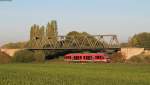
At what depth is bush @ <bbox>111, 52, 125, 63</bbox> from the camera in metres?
90.1

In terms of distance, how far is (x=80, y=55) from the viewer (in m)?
91.6

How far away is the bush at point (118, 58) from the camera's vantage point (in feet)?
296

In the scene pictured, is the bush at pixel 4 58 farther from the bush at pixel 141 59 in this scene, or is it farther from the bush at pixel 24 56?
the bush at pixel 141 59

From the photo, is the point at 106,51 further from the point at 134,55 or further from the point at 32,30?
the point at 32,30

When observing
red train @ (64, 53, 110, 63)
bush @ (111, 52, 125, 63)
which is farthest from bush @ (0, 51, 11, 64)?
bush @ (111, 52, 125, 63)

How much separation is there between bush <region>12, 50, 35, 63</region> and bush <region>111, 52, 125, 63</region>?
20175 mm

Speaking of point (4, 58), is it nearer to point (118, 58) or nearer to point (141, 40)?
point (118, 58)

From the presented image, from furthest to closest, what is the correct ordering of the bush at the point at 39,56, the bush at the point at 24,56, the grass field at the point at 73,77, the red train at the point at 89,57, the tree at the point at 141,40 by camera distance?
1. the tree at the point at 141,40
2. the bush at the point at 39,56
3. the bush at the point at 24,56
4. the red train at the point at 89,57
5. the grass field at the point at 73,77

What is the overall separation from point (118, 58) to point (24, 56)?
23.0m

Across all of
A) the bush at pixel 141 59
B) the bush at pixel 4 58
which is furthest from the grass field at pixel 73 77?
the bush at pixel 4 58

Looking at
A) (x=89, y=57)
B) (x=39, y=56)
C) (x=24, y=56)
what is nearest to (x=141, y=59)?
(x=89, y=57)

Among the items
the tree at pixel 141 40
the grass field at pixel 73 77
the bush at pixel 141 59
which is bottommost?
the bush at pixel 141 59

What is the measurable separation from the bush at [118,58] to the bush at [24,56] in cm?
2018

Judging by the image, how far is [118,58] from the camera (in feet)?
299
